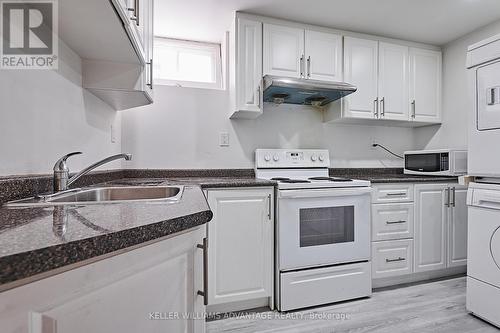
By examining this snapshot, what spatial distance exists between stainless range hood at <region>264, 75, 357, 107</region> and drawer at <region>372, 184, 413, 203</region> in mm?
837

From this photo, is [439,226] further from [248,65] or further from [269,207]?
[248,65]

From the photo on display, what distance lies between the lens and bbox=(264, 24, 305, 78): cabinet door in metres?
2.18

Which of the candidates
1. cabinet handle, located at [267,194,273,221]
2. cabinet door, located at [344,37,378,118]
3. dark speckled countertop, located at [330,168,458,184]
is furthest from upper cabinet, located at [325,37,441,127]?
cabinet handle, located at [267,194,273,221]

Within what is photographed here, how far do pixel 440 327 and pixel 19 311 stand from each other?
2097mm

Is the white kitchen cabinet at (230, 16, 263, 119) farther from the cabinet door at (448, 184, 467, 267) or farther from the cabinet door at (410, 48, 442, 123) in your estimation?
the cabinet door at (448, 184, 467, 267)

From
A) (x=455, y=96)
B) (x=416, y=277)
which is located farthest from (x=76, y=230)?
(x=455, y=96)

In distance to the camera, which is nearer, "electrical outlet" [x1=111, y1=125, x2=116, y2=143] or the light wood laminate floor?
the light wood laminate floor

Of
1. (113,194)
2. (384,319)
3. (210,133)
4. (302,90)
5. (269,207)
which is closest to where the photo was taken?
(113,194)

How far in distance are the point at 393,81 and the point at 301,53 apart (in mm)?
991

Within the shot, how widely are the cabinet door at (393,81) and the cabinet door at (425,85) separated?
93 millimetres

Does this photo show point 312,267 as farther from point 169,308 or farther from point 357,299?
point 169,308

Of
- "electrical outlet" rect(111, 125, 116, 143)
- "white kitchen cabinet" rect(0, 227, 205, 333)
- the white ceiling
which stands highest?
the white ceiling

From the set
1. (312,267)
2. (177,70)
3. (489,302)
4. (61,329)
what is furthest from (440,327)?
(177,70)

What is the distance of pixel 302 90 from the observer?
2.12 metres
